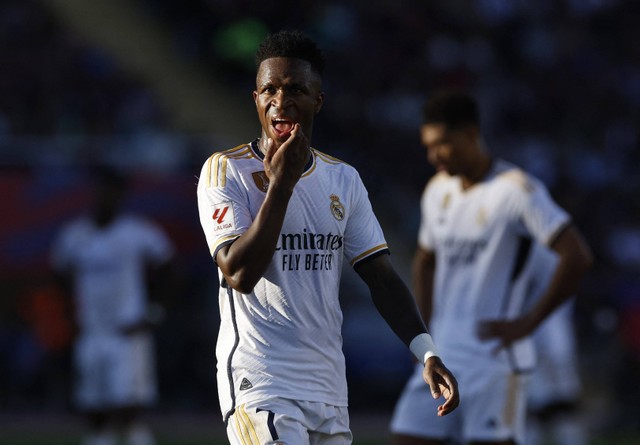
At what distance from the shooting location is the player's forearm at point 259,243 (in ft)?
13.9

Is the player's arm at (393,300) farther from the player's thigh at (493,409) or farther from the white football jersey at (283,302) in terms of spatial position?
the player's thigh at (493,409)

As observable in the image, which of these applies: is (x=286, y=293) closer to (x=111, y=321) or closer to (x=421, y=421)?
(x=421, y=421)

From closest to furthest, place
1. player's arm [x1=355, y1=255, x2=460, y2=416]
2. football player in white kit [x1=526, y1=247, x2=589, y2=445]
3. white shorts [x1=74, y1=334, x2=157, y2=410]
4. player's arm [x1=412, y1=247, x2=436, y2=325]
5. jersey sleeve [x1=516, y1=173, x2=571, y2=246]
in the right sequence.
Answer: player's arm [x1=355, y1=255, x2=460, y2=416] < jersey sleeve [x1=516, y1=173, x2=571, y2=246] < player's arm [x1=412, y1=247, x2=436, y2=325] < football player in white kit [x1=526, y1=247, x2=589, y2=445] < white shorts [x1=74, y1=334, x2=157, y2=410]

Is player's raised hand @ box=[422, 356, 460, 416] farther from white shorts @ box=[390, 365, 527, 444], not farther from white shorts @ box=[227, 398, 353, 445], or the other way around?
white shorts @ box=[390, 365, 527, 444]

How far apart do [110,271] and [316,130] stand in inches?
261

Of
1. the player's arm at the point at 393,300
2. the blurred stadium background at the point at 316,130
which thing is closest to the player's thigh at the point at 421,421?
the player's arm at the point at 393,300

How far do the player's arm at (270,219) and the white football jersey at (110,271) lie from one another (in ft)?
22.8

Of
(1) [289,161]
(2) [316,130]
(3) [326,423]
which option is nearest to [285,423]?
(3) [326,423]

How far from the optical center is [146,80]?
18953 millimetres

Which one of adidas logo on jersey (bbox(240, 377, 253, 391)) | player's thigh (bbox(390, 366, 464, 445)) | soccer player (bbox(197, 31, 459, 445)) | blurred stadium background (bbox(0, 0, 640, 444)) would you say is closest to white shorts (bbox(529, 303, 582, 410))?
blurred stadium background (bbox(0, 0, 640, 444))

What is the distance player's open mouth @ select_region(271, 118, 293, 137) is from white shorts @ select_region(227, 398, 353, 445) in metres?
0.96

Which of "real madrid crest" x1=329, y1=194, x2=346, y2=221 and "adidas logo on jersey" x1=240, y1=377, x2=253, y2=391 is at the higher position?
"real madrid crest" x1=329, y1=194, x2=346, y2=221

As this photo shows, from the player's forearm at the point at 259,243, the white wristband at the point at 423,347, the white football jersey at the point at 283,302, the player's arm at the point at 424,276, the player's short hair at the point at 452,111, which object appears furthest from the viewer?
the player's arm at the point at 424,276

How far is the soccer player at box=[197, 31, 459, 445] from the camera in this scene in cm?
455
